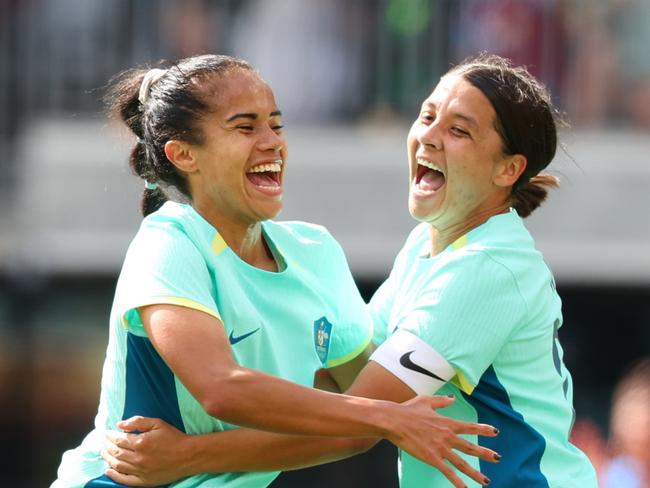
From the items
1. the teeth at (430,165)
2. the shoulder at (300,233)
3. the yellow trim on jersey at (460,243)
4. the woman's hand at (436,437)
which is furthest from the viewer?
the shoulder at (300,233)

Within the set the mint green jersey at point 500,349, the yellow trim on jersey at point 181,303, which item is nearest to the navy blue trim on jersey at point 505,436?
the mint green jersey at point 500,349

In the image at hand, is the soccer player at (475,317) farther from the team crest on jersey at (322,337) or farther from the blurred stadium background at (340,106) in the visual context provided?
the blurred stadium background at (340,106)

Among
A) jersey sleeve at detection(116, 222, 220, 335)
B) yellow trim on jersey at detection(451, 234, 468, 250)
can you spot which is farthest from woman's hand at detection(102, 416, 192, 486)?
yellow trim on jersey at detection(451, 234, 468, 250)

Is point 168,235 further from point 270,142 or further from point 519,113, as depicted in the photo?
point 519,113

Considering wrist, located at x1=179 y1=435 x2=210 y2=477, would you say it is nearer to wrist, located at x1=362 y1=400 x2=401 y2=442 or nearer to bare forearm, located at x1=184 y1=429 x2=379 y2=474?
bare forearm, located at x1=184 y1=429 x2=379 y2=474

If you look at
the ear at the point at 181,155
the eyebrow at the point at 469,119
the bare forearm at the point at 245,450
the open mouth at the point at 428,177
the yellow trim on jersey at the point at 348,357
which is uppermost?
the eyebrow at the point at 469,119

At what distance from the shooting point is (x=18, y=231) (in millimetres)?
9938

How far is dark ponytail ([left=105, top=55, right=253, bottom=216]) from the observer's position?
406 cm

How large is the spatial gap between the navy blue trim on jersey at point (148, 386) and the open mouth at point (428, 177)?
860mm

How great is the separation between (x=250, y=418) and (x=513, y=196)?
1.06 m

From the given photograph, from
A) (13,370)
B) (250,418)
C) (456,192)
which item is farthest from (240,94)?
(13,370)

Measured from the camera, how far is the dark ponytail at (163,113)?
406 cm

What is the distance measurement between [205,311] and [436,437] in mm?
619

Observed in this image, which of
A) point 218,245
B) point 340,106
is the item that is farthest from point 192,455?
point 340,106
